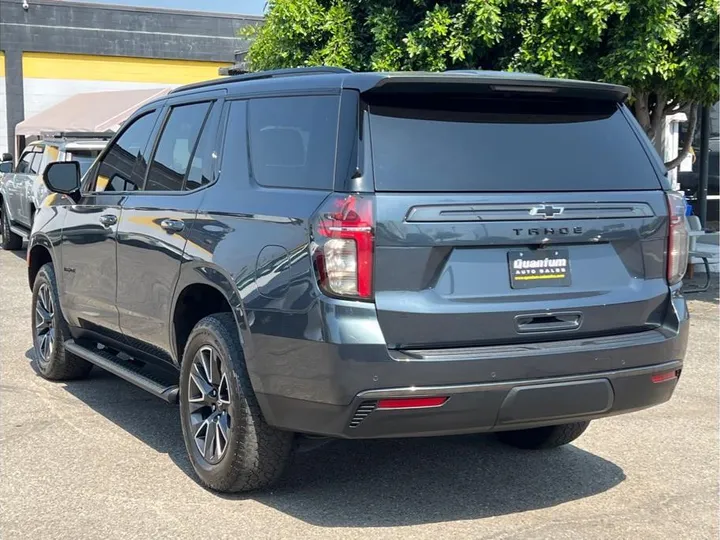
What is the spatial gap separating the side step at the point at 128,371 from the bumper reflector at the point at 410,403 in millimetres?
1546

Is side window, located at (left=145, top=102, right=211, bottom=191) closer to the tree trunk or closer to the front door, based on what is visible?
the front door

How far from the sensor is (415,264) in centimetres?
396

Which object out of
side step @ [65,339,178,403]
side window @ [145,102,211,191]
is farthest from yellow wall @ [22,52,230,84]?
side window @ [145,102,211,191]

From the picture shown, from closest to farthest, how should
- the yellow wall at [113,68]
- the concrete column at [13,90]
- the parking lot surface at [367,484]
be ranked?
the parking lot surface at [367,484] → the concrete column at [13,90] → the yellow wall at [113,68]

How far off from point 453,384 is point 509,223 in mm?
715

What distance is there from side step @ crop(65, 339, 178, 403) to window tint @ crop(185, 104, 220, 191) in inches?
42.0

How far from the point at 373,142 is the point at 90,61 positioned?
94.8ft

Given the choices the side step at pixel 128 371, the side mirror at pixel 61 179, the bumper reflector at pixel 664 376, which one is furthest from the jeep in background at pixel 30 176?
the bumper reflector at pixel 664 376

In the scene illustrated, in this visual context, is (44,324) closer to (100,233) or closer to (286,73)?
(100,233)

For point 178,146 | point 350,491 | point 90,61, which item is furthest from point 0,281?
point 90,61

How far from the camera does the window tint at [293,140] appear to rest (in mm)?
4211

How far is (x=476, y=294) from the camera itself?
13.2ft

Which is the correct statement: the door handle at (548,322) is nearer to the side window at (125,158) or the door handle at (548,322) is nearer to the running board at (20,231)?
the side window at (125,158)

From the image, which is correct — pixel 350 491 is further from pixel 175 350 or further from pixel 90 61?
pixel 90 61
